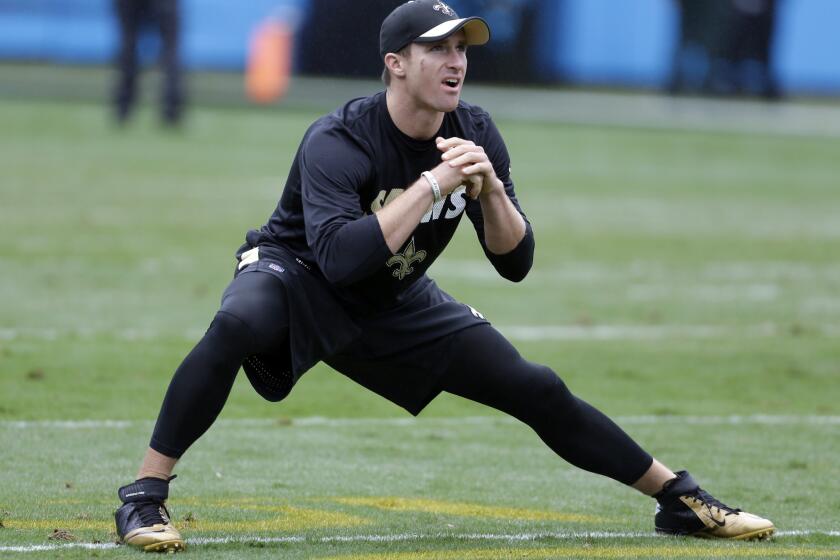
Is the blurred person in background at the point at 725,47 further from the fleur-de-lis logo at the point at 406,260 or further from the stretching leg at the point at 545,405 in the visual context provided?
the fleur-de-lis logo at the point at 406,260

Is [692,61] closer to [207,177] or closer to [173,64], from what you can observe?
[173,64]

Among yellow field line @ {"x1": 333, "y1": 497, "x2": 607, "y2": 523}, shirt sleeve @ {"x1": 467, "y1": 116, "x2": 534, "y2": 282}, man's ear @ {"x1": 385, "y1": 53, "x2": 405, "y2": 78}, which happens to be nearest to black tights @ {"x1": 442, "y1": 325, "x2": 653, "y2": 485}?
shirt sleeve @ {"x1": 467, "y1": 116, "x2": 534, "y2": 282}

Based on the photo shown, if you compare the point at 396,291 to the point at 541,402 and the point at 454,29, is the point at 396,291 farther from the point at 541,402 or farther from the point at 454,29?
the point at 454,29

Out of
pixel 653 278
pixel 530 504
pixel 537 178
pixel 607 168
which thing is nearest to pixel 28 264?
pixel 653 278

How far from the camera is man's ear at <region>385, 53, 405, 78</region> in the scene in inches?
221

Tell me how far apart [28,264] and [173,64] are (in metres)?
12.8

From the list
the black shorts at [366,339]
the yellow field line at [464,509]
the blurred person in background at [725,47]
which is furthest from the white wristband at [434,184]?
the blurred person in background at [725,47]

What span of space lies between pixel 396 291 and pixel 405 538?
0.90 metres

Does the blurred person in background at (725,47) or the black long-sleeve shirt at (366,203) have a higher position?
the black long-sleeve shirt at (366,203)

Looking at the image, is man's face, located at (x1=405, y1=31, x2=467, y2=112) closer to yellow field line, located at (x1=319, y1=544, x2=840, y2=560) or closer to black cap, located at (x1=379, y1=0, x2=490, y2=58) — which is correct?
black cap, located at (x1=379, y1=0, x2=490, y2=58)

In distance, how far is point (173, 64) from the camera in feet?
87.8

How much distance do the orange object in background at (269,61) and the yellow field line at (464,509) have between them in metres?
27.7

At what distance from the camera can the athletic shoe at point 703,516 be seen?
19.3 feet

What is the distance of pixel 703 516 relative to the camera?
5906 millimetres
